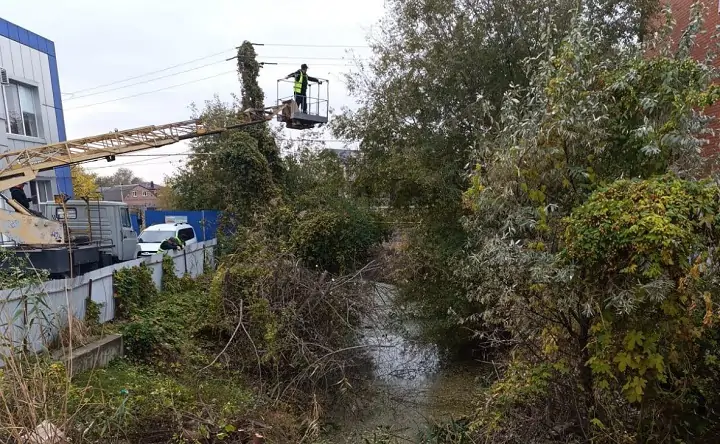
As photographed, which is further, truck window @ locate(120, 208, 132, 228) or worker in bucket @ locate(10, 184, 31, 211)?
truck window @ locate(120, 208, 132, 228)

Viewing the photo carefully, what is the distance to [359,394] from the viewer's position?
8922 millimetres

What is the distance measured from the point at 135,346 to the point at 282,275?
9.63 feet

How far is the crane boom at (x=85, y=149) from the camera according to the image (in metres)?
10.6

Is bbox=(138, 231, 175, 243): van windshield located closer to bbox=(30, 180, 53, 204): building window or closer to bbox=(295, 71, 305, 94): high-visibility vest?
bbox=(30, 180, 53, 204): building window

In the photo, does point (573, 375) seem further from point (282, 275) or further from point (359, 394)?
point (282, 275)

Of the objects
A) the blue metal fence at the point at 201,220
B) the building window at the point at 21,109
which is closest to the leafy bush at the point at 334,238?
the building window at the point at 21,109

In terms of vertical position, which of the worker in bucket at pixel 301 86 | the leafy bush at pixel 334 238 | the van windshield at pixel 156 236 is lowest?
the van windshield at pixel 156 236

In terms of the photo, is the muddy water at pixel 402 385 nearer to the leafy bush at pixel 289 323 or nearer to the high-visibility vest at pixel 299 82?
the leafy bush at pixel 289 323

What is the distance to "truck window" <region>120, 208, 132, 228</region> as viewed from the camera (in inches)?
564

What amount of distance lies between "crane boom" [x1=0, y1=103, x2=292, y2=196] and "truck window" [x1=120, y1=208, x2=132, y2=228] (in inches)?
116

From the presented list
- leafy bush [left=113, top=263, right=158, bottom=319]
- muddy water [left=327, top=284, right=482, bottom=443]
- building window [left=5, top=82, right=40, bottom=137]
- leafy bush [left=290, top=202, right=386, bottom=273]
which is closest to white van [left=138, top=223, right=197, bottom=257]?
building window [left=5, top=82, right=40, bottom=137]

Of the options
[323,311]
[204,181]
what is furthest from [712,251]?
[204,181]

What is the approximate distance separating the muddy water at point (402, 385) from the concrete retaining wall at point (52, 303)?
459 cm

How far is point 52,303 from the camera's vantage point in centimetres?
730
